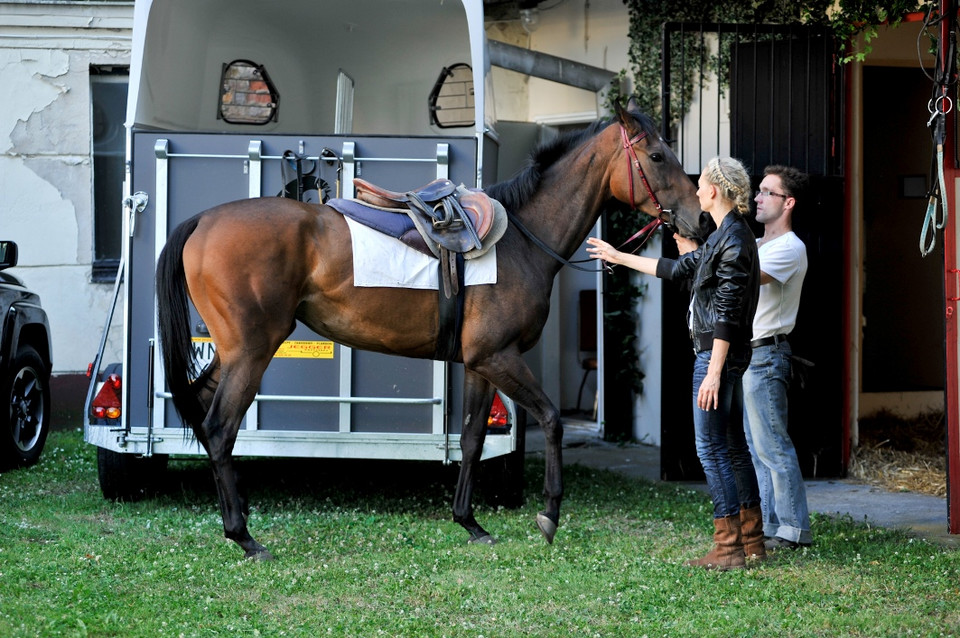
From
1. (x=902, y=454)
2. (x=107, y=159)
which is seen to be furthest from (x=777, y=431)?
(x=107, y=159)

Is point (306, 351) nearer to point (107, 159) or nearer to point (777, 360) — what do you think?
point (777, 360)

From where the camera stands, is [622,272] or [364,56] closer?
[364,56]

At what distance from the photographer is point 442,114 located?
782 cm

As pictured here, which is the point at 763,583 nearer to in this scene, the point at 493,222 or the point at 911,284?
the point at 493,222

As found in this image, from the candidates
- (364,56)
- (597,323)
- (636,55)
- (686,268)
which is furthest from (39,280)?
(686,268)

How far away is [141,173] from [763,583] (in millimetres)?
3790

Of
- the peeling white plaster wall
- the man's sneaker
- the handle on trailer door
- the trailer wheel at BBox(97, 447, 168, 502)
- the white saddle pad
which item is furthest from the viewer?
the peeling white plaster wall

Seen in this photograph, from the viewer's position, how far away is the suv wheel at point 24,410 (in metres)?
7.61

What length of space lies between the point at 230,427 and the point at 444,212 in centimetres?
143

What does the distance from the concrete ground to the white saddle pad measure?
7.62 feet

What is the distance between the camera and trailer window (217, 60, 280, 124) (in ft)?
24.1

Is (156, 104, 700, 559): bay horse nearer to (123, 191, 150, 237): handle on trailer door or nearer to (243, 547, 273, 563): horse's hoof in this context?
(243, 547, 273, 563): horse's hoof

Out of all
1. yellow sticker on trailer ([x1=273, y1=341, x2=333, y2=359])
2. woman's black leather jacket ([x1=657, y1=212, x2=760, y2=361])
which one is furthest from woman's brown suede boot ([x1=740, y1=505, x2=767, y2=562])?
yellow sticker on trailer ([x1=273, y1=341, x2=333, y2=359])

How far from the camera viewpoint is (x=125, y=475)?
20.8 ft
